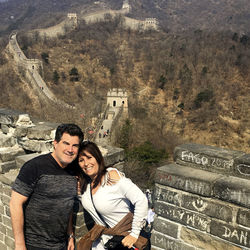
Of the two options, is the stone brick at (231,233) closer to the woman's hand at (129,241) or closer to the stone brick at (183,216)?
the stone brick at (183,216)

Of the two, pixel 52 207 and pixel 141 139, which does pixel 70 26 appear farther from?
pixel 52 207

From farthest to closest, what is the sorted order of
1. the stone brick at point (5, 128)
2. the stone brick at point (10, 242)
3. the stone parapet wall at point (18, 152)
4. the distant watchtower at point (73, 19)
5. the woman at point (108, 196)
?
the distant watchtower at point (73, 19) → the stone brick at point (5, 128) → the stone brick at point (10, 242) → the stone parapet wall at point (18, 152) → the woman at point (108, 196)

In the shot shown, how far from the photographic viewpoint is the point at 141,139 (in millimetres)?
23031

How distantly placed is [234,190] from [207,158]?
1.20ft

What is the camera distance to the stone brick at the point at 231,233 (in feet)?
6.23

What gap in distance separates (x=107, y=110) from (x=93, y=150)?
25294 mm

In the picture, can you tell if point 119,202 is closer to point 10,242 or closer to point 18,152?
point 10,242

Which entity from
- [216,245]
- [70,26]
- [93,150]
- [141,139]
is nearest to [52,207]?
[93,150]

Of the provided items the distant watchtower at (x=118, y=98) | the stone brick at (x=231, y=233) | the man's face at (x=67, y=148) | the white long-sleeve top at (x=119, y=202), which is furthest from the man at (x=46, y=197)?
the distant watchtower at (x=118, y=98)

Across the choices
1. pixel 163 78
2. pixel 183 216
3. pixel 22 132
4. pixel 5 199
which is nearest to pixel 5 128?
pixel 22 132

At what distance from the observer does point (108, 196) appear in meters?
2.02

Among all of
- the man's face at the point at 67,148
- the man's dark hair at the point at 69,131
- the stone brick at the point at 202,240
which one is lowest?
the stone brick at the point at 202,240

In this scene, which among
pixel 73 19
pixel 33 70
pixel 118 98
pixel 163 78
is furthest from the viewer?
pixel 73 19

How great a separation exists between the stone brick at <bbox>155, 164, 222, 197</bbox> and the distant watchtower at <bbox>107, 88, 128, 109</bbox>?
26.0 m
